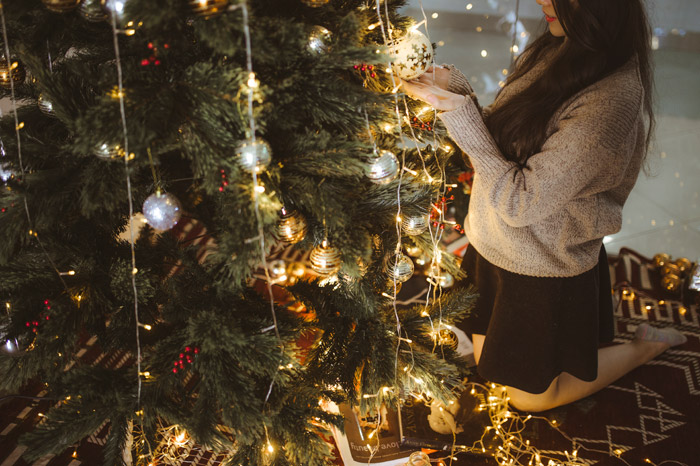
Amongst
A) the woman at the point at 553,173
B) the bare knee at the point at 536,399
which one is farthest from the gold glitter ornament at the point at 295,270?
the bare knee at the point at 536,399

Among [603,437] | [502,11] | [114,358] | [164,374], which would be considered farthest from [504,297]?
[502,11]

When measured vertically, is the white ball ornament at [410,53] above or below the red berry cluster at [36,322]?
above

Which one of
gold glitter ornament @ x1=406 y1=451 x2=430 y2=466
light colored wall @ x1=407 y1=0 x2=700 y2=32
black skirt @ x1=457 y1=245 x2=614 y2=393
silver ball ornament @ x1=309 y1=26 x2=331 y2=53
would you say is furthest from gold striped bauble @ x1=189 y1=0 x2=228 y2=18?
light colored wall @ x1=407 y1=0 x2=700 y2=32

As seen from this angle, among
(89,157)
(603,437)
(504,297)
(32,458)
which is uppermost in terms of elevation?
(89,157)

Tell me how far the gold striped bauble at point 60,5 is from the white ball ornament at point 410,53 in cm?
52

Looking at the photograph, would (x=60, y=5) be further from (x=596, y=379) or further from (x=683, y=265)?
(x=683, y=265)

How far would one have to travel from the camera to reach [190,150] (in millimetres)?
706

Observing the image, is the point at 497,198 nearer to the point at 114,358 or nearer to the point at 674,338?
the point at 674,338

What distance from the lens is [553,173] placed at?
3.30 feet

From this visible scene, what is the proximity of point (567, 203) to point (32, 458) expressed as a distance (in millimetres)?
1161

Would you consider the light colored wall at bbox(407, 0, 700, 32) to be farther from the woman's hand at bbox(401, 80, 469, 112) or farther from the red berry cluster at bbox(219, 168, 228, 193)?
the red berry cluster at bbox(219, 168, 228, 193)

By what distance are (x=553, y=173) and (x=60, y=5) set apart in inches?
36.6

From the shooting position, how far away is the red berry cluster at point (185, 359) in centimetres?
89

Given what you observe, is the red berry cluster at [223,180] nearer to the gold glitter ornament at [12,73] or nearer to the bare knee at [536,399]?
the gold glitter ornament at [12,73]
